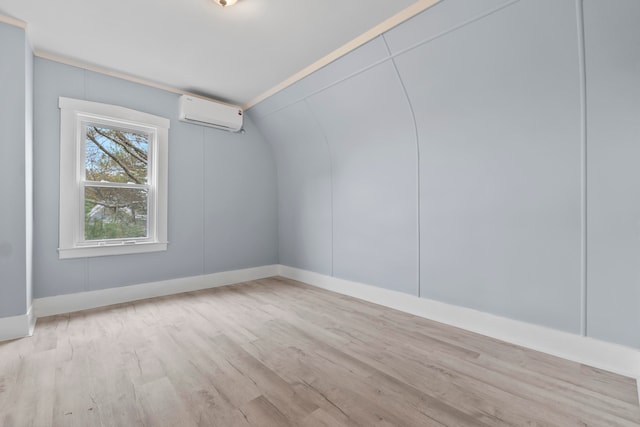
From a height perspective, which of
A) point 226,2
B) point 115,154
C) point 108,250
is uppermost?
point 226,2

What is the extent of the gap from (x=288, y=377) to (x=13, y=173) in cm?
294

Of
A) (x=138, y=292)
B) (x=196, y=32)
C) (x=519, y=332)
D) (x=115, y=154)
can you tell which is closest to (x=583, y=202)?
(x=519, y=332)

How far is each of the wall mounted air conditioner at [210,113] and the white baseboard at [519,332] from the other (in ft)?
9.58

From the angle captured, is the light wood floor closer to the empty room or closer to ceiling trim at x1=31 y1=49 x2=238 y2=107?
the empty room

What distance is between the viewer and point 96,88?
3.29 metres

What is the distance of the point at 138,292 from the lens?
3.58 m

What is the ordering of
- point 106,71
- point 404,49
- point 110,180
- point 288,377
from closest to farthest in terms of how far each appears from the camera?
1. point 288,377
2. point 404,49
3. point 106,71
4. point 110,180

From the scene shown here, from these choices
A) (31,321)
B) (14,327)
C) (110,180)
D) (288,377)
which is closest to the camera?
(288,377)

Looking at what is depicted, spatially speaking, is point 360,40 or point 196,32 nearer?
point 196,32

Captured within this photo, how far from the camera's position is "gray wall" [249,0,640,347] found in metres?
1.96

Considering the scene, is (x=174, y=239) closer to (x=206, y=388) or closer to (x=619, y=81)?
(x=206, y=388)

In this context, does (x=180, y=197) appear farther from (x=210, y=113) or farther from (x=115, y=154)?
(x=210, y=113)

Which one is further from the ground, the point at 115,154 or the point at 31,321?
the point at 115,154

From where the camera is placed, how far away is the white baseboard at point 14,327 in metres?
2.46
